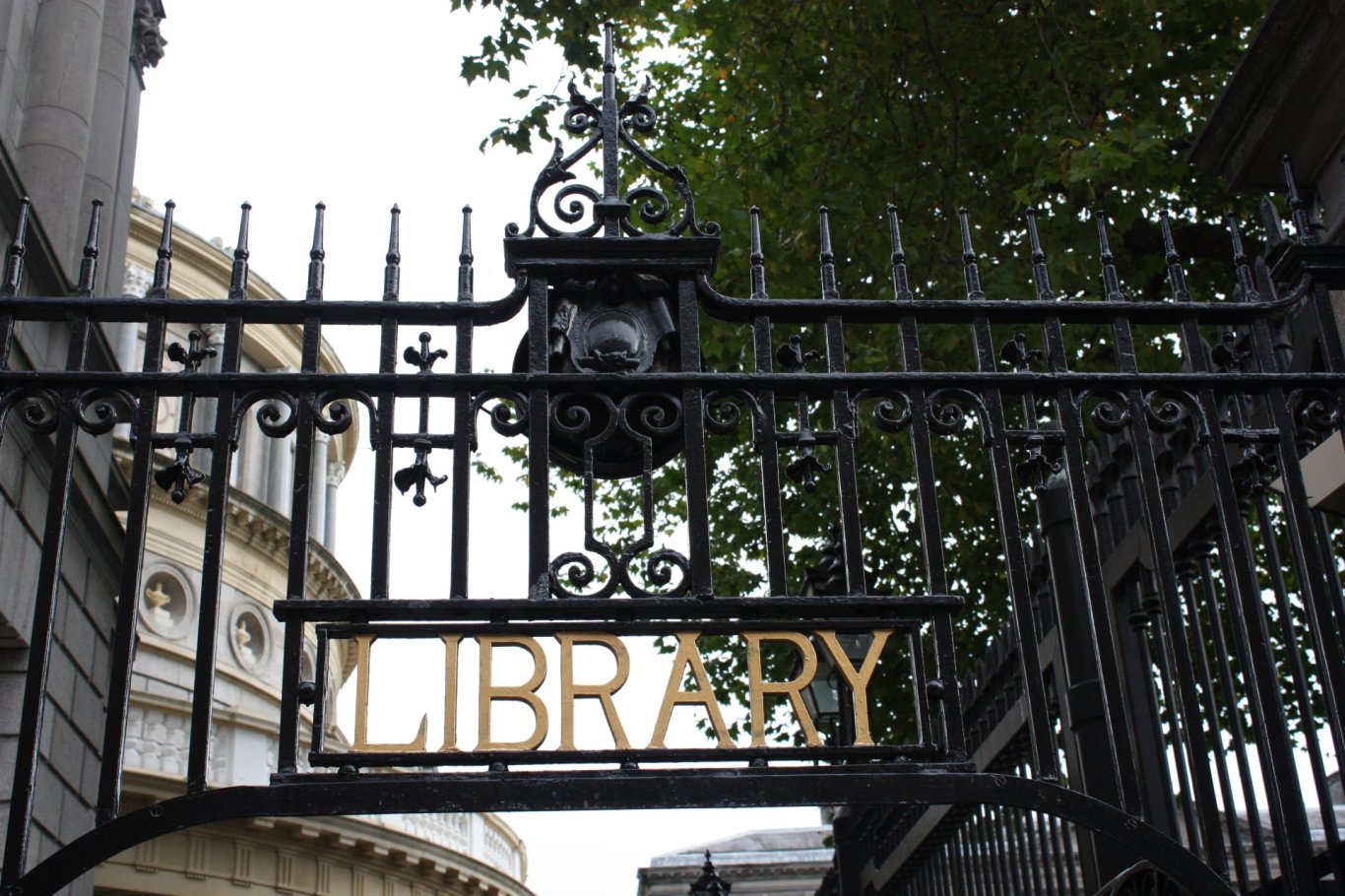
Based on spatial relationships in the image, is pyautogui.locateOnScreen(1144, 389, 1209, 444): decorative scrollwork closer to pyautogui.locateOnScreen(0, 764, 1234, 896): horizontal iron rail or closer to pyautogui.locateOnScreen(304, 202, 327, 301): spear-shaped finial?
pyautogui.locateOnScreen(0, 764, 1234, 896): horizontal iron rail

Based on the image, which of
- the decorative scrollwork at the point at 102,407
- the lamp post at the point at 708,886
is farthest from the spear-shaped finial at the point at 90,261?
the lamp post at the point at 708,886

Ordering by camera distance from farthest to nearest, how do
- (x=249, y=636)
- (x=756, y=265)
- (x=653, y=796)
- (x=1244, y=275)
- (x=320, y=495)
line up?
(x=320, y=495) < (x=249, y=636) < (x=1244, y=275) < (x=756, y=265) < (x=653, y=796)

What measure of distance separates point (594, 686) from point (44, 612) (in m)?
1.74

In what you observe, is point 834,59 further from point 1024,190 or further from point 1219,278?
point 1219,278

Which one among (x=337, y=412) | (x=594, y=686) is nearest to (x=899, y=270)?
(x=594, y=686)

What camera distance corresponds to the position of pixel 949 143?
43.4 feet

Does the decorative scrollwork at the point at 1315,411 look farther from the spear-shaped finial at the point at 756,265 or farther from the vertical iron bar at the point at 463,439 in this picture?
the vertical iron bar at the point at 463,439

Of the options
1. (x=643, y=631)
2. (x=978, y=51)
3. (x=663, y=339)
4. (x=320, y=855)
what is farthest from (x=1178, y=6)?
(x=320, y=855)

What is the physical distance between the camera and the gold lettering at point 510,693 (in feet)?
15.3

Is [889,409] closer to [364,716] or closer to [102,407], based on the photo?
[364,716]

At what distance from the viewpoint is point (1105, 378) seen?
5.40 metres

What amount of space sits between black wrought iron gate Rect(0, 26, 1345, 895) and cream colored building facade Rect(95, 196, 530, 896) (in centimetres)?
1896

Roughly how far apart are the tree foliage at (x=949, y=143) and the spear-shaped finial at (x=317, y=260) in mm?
7178

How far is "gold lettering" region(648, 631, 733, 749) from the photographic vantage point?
15.3 feet
